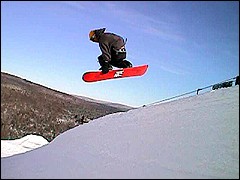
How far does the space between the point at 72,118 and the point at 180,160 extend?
3.06 metres

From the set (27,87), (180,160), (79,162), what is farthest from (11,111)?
(180,160)

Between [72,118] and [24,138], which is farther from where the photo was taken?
[72,118]

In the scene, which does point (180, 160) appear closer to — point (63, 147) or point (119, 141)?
point (119, 141)

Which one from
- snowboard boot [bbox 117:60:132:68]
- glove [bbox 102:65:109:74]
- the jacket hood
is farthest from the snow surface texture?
snowboard boot [bbox 117:60:132:68]

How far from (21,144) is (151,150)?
179cm

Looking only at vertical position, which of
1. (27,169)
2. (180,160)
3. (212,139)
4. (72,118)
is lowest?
(27,169)

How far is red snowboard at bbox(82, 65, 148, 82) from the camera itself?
21.6 ft

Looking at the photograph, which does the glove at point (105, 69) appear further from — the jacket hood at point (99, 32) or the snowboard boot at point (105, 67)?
the jacket hood at point (99, 32)

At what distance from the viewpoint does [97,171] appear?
326 cm

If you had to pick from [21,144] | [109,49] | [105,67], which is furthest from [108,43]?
[21,144]

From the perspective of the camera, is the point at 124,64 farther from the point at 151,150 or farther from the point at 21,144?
the point at 151,150

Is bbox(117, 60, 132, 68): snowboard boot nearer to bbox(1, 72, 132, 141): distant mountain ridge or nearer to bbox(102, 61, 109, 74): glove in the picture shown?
bbox(102, 61, 109, 74): glove

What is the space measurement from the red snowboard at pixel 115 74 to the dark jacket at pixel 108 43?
0.40 metres

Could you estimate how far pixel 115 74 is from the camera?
6.57m
